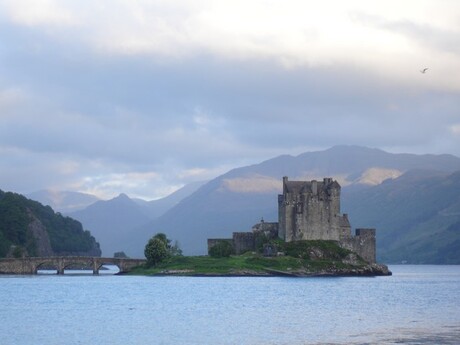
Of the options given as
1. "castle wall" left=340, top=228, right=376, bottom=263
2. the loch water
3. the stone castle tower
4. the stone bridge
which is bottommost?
the loch water

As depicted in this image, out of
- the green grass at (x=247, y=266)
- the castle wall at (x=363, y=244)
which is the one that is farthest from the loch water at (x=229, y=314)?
the castle wall at (x=363, y=244)

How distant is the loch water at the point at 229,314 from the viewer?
70.4 meters

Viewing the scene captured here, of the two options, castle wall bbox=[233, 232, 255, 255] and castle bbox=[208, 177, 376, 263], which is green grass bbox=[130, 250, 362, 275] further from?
castle wall bbox=[233, 232, 255, 255]

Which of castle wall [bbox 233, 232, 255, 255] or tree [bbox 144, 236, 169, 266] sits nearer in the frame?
tree [bbox 144, 236, 169, 266]

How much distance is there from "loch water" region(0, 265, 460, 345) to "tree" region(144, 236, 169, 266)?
99.4ft

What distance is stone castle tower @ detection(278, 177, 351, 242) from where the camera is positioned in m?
167

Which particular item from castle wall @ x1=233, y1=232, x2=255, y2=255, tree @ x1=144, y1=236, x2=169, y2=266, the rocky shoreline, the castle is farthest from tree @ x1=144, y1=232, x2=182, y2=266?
castle wall @ x1=233, y1=232, x2=255, y2=255

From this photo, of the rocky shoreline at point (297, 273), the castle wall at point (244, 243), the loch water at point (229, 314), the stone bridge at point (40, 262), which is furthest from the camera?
the stone bridge at point (40, 262)

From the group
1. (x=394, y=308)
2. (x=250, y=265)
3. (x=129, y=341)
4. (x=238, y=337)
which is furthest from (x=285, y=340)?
(x=250, y=265)

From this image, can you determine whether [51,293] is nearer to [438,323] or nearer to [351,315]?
[351,315]

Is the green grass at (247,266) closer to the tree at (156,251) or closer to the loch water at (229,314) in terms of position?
the tree at (156,251)

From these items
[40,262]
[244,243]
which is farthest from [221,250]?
[40,262]

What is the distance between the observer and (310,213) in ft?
548

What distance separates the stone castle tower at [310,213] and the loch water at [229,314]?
89.1ft
